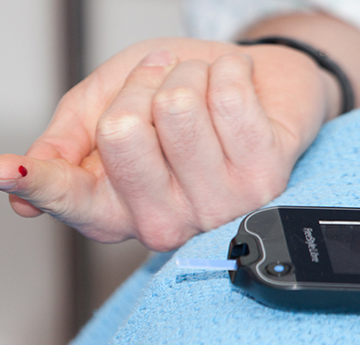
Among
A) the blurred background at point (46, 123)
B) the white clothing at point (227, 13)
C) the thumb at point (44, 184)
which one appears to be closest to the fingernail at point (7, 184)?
the thumb at point (44, 184)

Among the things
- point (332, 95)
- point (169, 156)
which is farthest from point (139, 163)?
point (332, 95)

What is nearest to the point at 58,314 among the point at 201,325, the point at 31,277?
the point at 31,277

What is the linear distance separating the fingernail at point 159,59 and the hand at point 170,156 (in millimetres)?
12

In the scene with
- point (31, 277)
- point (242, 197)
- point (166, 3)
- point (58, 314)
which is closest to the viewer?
point (242, 197)

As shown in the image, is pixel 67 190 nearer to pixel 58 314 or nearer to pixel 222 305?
pixel 222 305

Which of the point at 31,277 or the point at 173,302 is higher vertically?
the point at 173,302

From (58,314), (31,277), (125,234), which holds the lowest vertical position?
(58,314)

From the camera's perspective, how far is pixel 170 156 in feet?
1.10

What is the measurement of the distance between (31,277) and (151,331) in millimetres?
654

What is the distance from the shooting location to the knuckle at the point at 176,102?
32 cm

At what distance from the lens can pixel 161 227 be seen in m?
0.36

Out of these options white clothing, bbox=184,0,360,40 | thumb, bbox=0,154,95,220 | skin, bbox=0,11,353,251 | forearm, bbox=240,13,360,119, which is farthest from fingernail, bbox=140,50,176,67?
white clothing, bbox=184,0,360,40

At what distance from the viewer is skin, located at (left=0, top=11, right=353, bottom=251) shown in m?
0.32

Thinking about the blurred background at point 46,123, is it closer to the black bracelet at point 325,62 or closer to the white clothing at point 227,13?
the white clothing at point 227,13
